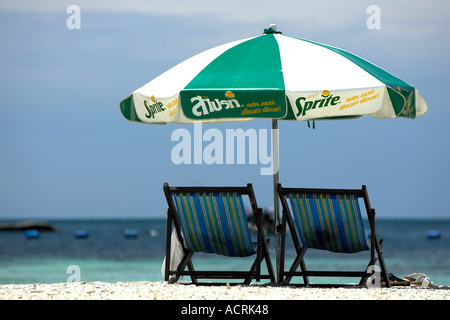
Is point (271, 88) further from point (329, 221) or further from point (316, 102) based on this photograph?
point (329, 221)

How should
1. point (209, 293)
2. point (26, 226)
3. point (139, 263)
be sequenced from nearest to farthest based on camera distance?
point (209, 293)
point (139, 263)
point (26, 226)

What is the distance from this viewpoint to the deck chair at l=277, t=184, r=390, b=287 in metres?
5.76

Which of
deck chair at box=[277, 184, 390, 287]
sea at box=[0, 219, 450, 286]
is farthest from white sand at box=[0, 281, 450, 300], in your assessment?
sea at box=[0, 219, 450, 286]

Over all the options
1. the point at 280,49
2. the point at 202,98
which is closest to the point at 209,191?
the point at 202,98

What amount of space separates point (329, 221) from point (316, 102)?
113 cm

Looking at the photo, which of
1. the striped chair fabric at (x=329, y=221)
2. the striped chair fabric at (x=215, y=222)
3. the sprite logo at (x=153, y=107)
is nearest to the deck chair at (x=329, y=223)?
the striped chair fabric at (x=329, y=221)

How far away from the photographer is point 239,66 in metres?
5.72

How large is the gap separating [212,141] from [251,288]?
115cm

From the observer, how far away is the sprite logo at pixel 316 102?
5.22 metres

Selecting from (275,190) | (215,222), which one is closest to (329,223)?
(275,190)

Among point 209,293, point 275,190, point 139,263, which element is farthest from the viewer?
point 139,263

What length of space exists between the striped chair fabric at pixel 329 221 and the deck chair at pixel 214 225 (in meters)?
0.34

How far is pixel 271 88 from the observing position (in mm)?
5238
